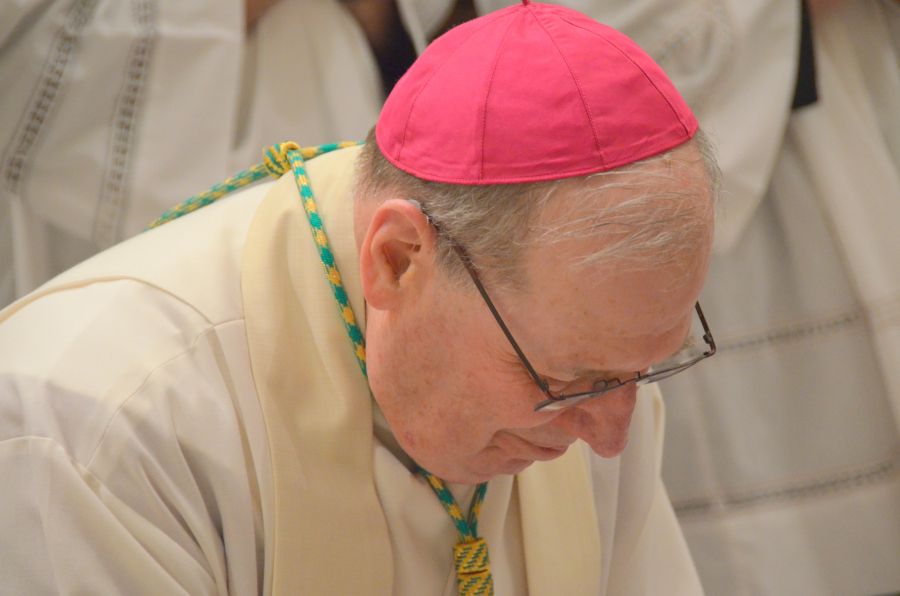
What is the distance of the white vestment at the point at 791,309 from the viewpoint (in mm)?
2262

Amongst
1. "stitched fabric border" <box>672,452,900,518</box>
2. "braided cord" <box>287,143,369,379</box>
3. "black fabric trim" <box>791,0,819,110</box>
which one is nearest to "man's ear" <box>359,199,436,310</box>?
"braided cord" <box>287,143,369,379</box>

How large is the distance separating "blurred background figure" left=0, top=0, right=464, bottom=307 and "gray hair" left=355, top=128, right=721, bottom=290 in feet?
3.58

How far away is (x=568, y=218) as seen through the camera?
3.42 feet

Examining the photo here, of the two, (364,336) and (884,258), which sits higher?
(364,336)

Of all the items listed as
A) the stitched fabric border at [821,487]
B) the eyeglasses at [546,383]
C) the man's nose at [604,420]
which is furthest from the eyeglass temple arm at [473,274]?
the stitched fabric border at [821,487]

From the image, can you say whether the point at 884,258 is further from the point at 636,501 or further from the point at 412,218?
the point at 412,218

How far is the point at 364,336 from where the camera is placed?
1310mm

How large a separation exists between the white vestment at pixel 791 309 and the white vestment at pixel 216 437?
1.05m

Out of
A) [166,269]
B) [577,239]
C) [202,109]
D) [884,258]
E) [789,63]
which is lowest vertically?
[884,258]

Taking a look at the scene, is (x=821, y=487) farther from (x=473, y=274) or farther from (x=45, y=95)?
(x=45, y=95)

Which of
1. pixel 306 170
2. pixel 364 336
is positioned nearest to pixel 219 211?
pixel 306 170

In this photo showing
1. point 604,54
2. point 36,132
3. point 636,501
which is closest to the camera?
point 604,54

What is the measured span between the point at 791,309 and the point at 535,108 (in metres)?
1.59

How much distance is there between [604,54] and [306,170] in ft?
1.79
